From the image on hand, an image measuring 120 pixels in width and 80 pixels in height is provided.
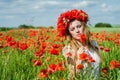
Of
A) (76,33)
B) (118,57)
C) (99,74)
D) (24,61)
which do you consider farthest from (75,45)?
(118,57)

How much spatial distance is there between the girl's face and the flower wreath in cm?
5

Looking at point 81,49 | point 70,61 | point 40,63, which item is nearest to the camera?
point 40,63

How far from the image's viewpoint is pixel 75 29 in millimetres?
4488

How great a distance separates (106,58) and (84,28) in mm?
1436

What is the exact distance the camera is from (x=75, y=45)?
446 centimetres

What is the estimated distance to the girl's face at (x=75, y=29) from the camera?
14.6 feet

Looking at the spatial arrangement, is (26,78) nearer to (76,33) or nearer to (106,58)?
(76,33)

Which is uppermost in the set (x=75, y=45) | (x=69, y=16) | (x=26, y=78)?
(x=69, y=16)

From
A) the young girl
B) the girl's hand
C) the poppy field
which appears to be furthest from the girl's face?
the poppy field

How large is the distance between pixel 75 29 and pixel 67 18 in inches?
8.3

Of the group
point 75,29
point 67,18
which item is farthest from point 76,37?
point 67,18

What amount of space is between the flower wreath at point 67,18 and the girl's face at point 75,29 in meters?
0.05

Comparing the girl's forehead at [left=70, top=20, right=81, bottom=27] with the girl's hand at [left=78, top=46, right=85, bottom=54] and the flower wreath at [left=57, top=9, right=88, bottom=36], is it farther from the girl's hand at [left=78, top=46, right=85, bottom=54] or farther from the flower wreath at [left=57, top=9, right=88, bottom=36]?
the girl's hand at [left=78, top=46, right=85, bottom=54]

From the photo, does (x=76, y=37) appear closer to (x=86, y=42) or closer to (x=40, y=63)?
(x=86, y=42)
